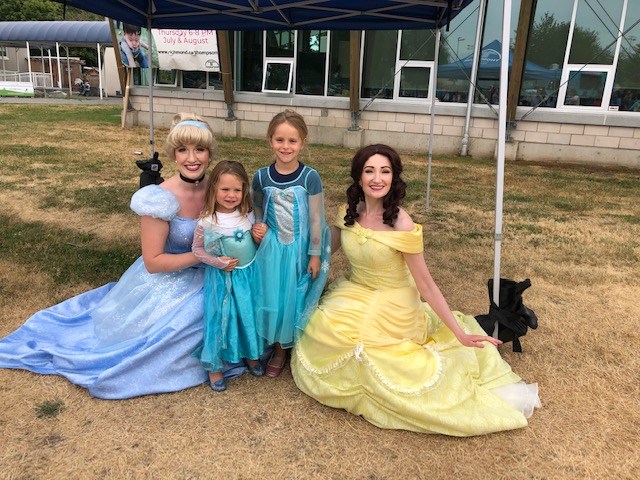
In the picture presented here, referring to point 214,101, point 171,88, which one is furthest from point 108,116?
point 214,101

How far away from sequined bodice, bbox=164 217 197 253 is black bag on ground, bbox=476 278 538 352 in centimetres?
186

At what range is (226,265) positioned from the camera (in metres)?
2.56

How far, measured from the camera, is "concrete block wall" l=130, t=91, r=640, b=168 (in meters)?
10.7

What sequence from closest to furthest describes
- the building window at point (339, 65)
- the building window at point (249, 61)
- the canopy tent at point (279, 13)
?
the canopy tent at point (279, 13) → the building window at point (339, 65) → the building window at point (249, 61)

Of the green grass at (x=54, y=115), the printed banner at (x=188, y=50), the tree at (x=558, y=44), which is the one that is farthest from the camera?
the green grass at (x=54, y=115)

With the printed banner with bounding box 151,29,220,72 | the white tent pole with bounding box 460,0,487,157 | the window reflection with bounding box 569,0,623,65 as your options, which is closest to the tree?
the window reflection with bounding box 569,0,623,65

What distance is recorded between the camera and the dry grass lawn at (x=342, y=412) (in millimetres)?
2217

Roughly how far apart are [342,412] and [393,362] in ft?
1.35

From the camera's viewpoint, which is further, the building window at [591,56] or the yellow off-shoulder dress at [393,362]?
the building window at [591,56]

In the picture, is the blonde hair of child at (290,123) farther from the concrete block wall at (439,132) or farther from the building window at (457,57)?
the concrete block wall at (439,132)

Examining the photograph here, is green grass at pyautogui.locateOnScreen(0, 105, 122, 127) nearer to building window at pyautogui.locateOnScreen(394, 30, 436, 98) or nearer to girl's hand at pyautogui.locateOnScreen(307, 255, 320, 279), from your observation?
building window at pyautogui.locateOnScreen(394, 30, 436, 98)

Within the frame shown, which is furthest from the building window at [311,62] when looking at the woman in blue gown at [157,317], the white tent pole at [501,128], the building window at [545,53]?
the woman in blue gown at [157,317]

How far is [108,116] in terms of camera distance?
56.0 feet

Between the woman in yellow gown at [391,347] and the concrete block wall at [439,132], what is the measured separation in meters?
9.20
